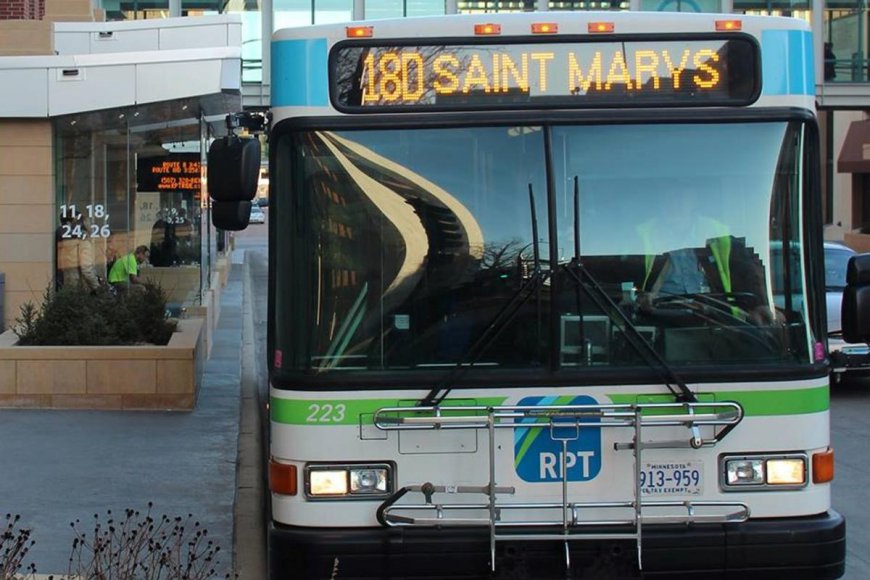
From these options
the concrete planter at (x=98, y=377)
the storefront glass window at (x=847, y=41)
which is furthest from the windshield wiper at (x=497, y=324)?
the storefront glass window at (x=847, y=41)

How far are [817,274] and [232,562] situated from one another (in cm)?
377

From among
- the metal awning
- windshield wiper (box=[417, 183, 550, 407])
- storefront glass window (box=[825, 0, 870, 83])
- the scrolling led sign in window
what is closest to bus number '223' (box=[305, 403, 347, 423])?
windshield wiper (box=[417, 183, 550, 407])

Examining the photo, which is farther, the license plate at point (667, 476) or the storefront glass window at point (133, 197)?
the storefront glass window at point (133, 197)

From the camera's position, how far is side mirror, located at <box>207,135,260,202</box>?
224 inches

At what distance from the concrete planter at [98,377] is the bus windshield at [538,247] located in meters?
6.96

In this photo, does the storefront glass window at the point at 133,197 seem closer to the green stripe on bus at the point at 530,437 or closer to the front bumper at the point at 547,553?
the front bumper at the point at 547,553

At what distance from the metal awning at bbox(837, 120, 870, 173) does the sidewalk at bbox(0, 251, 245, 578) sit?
129 feet

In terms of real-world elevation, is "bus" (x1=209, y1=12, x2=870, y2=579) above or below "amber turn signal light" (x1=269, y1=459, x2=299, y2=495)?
above

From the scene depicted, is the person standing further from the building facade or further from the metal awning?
the metal awning

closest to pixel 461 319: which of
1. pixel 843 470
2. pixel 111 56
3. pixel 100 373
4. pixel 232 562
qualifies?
pixel 232 562

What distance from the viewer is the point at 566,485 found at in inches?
216

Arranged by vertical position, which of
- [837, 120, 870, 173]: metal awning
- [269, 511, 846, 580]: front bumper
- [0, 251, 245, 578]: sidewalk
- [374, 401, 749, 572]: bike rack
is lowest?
[0, 251, 245, 578]: sidewalk

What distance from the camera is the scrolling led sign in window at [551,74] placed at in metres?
5.72

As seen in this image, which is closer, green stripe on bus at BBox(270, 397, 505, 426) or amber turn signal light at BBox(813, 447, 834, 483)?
green stripe on bus at BBox(270, 397, 505, 426)
